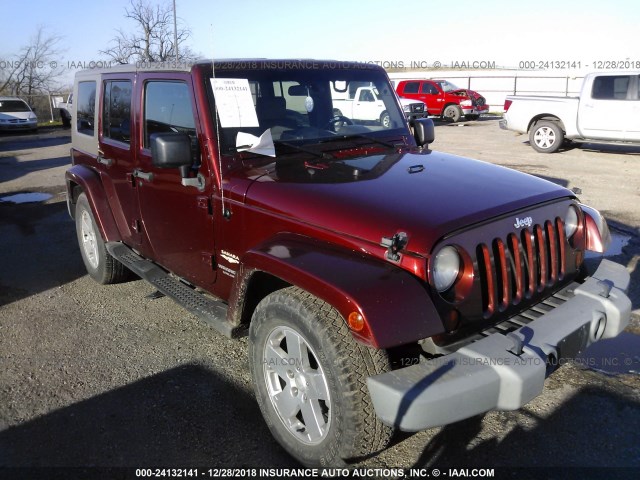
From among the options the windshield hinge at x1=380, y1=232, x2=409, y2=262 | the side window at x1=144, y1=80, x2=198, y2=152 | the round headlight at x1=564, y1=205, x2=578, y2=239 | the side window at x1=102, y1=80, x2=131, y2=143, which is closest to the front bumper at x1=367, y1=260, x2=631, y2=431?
the windshield hinge at x1=380, y1=232, x2=409, y2=262

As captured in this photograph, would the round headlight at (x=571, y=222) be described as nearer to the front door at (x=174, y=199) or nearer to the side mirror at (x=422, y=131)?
the side mirror at (x=422, y=131)

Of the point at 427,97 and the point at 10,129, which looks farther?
the point at 427,97

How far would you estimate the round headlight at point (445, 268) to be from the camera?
2506 millimetres

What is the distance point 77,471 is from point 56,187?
900cm

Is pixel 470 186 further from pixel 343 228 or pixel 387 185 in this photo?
pixel 343 228

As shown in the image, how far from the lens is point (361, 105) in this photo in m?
4.07

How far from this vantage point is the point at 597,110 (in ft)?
42.6

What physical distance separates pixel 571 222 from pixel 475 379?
1.48 m

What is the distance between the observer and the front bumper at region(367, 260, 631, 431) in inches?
85.7

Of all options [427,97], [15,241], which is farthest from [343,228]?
[427,97]

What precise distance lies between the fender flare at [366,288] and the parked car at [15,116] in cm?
2433

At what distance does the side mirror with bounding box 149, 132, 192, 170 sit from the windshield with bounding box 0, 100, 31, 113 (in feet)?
77.9

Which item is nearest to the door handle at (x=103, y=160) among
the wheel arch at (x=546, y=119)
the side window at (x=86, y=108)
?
the side window at (x=86, y=108)

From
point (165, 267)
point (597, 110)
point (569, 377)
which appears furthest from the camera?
point (597, 110)
